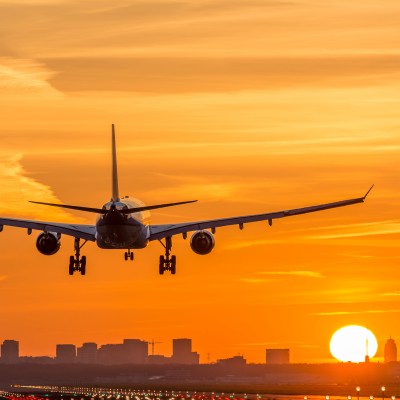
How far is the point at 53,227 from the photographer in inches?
5423

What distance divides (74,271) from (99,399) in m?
40.7

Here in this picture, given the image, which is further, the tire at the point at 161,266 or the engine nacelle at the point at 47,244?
the tire at the point at 161,266

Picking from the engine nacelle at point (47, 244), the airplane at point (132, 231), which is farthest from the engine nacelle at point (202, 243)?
the engine nacelle at point (47, 244)

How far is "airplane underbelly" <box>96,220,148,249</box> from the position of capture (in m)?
128

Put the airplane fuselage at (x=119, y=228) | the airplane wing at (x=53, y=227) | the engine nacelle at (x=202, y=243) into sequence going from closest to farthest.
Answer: the airplane fuselage at (x=119, y=228) → the airplane wing at (x=53, y=227) → the engine nacelle at (x=202, y=243)

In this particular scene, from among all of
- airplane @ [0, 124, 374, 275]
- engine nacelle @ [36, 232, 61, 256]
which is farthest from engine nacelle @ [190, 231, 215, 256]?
engine nacelle @ [36, 232, 61, 256]

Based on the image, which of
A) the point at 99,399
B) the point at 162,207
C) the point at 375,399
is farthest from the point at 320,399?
the point at 162,207

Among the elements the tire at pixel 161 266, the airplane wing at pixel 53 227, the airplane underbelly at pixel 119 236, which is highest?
the airplane wing at pixel 53 227

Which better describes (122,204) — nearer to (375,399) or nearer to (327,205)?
(327,205)

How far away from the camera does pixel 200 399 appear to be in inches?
6777

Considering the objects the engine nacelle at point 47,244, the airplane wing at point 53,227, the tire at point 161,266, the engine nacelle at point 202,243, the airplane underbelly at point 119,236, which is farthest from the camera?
the tire at point 161,266

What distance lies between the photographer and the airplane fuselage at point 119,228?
128 metres

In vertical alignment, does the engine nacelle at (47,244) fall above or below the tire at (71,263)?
above

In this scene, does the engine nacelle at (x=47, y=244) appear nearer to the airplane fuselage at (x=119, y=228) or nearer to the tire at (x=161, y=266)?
the airplane fuselage at (x=119, y=228)
